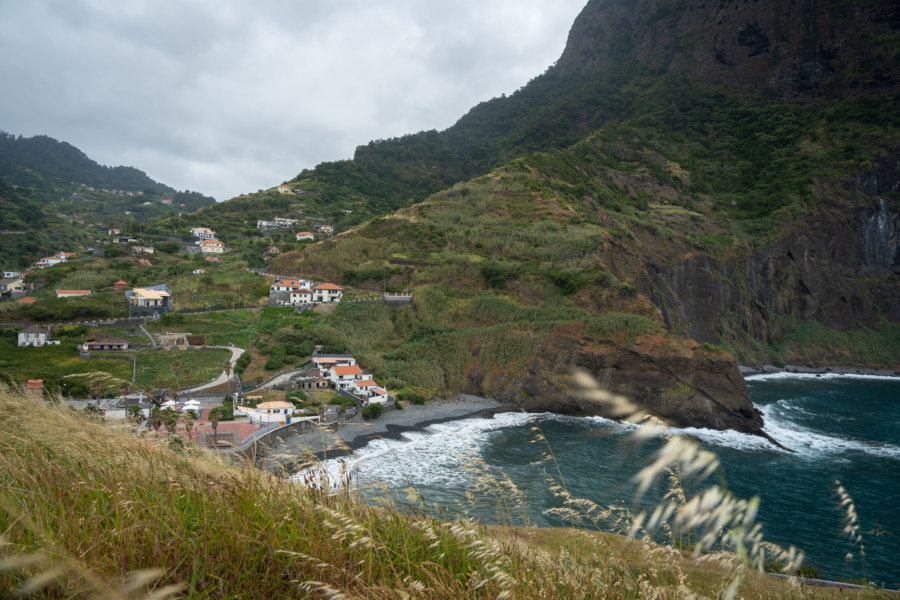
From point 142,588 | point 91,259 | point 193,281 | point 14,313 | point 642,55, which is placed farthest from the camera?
point 642,55

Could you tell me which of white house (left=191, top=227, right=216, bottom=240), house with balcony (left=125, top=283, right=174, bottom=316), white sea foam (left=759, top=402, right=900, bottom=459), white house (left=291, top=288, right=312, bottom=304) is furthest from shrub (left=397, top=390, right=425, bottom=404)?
white house (left=191, top=227, right=216, bottom=240)

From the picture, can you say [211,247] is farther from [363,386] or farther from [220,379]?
[363,386]

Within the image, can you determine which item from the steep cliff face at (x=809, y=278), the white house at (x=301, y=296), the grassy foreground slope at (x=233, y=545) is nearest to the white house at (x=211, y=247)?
the white house at (x=301, y=296)

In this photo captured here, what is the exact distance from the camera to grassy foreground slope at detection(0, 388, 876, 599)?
172cm

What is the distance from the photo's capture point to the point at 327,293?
4544cm

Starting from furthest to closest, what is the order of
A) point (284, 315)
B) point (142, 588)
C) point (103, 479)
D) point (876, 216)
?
1. point (876, 216)
2. point (284, 315)
3. point (103, 479)
4. point (142, 588)

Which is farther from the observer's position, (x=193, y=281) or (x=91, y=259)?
(x=91, y=259)

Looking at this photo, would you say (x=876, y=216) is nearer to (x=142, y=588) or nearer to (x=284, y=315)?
(x=284, y=315)

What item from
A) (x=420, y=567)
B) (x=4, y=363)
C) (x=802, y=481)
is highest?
(x=420, y=567)

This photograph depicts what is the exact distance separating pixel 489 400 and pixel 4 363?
3026 cm

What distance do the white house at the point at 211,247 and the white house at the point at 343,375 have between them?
3920 cm

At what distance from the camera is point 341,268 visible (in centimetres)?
5031

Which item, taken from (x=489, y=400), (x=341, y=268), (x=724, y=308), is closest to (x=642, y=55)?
(x=724, y=308)

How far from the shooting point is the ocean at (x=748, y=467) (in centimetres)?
1748
